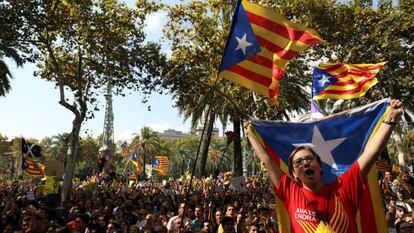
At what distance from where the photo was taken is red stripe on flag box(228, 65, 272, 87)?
6.08m

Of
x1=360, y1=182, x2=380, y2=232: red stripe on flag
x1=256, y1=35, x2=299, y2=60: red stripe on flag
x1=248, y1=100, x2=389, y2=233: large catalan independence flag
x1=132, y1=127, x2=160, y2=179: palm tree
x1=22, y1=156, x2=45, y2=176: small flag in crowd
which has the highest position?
x1=132, y1=127, x2=160, y2=179: palm tree

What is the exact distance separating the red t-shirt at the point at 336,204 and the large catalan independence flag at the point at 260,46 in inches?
130

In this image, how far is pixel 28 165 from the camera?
61.9ft

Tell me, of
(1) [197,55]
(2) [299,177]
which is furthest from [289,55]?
(1) [197,55]

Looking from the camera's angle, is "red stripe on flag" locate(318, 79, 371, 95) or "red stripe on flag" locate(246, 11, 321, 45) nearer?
"red stripe on flag" locate(246, 11, 321, 45)

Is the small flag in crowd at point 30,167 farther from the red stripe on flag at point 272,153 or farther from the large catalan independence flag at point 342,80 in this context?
the red stripe on flag at point 272,153

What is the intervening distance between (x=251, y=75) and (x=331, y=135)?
57.9 inches

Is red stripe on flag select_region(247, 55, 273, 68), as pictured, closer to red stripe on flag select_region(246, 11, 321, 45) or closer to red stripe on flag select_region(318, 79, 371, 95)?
red stripe on flag select_region(246, 11, 321, 45)

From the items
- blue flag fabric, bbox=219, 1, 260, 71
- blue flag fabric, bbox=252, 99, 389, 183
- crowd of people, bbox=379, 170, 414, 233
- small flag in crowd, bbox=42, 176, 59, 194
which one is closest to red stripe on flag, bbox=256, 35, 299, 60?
blue flag fabric, bbox=219, 1, 260, 71

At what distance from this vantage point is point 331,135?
548 centimetres

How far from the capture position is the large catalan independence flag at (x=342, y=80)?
389 inches

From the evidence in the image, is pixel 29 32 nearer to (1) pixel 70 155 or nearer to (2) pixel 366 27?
(1) pixel 70 155

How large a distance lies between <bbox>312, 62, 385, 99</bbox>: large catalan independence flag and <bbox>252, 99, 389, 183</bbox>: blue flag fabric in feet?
15.3

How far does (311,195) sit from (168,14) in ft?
58.8
